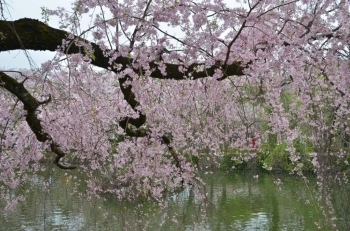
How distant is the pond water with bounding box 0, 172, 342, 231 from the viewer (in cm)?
827

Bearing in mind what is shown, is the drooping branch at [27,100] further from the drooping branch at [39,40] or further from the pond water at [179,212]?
the pond water at [179,212]

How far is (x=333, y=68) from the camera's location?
9.75ft

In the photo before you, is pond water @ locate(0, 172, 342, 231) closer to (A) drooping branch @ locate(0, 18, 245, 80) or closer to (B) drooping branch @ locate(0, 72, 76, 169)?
(B) drooping branch @ locate(0, 72, 76, 169)

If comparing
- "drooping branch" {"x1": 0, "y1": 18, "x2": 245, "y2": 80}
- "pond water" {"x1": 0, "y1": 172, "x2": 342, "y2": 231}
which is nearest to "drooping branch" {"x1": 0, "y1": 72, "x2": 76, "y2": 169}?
"drooping branch" {"x1": 0, "y1": 18, "x2": 245, "y2": 80}

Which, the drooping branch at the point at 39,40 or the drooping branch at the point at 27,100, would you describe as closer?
the drooping branch at the point at 39,40

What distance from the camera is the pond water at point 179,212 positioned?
27.1 ft

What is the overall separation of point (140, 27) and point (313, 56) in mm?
1099

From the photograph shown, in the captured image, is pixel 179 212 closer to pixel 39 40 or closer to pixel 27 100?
pixel 27 100

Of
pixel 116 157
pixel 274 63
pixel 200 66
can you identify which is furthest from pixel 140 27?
pixel 116 157

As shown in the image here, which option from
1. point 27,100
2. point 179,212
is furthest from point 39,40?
point 179,212

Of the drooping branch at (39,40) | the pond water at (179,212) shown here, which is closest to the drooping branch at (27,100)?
the drooping branch at (39,40)

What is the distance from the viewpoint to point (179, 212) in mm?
9609

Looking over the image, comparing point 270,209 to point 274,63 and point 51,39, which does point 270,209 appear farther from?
point 51,39

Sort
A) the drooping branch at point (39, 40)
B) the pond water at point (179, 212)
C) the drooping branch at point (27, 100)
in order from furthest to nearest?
the pond water at point (179, 212), the drooping branch at point (27, 100), the drooping branch at point (39, 40)
